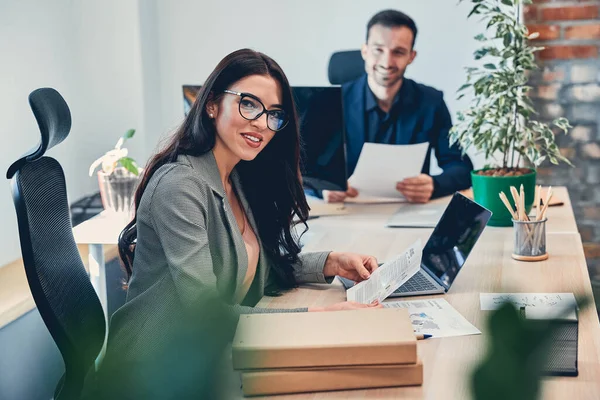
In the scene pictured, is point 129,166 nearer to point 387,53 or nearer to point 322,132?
point 322,132

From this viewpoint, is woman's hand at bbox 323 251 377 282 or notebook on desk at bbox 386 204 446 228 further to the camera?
notebook on desk at bbox 386 204 446 228

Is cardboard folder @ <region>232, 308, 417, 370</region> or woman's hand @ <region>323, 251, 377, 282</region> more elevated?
cardboard folder @ <region>232, 308, 417, 370</region>

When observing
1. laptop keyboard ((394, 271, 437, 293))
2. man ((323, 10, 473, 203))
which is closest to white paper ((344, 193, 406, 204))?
man ((323, 10, 473, 203))


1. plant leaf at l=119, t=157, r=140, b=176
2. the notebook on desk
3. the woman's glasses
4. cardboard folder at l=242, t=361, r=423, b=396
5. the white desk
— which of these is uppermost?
the woman's glasses

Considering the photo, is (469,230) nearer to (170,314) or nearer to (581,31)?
(170,314)

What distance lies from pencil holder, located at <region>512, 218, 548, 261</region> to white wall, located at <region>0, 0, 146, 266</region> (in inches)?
68.4

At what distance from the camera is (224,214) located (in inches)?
66.1

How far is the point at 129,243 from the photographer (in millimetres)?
1771

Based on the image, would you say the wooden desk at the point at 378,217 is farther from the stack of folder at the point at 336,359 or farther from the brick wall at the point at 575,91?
the stack of folder at the point at 336,359

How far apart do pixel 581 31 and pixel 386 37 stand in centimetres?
85

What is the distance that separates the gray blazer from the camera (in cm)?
151

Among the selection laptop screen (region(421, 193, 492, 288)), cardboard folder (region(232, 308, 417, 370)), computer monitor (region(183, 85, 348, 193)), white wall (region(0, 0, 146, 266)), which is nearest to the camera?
cardboard folder (region(232, 308, 417, 370))

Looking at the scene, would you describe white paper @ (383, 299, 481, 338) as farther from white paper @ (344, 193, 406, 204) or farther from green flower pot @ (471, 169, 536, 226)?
white paper @ (344, 193, 406, 204)

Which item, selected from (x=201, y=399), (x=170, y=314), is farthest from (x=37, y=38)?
(x=201, y=399)
